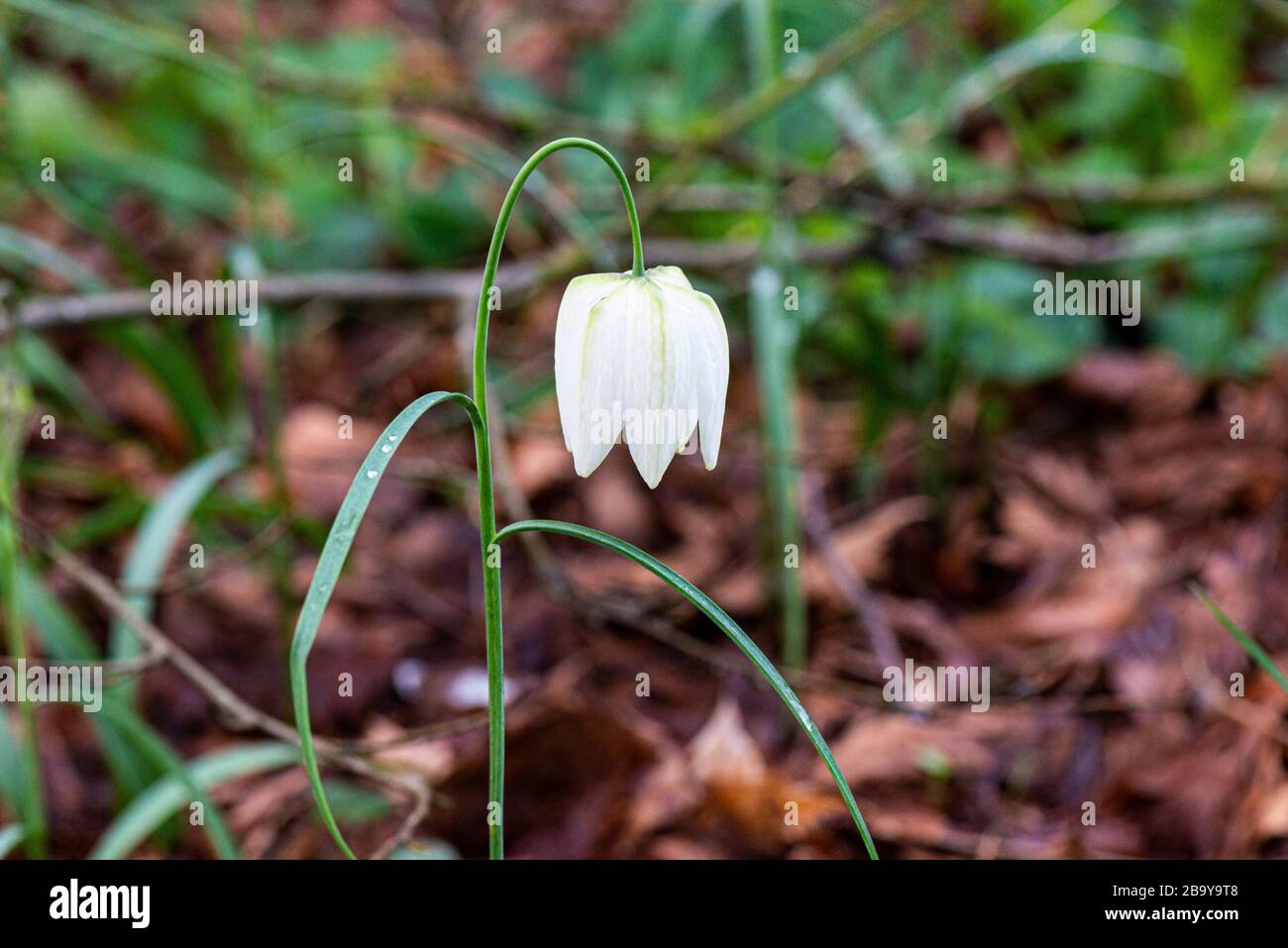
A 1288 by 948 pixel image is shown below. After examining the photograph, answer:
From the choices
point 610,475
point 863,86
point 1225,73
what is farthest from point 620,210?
point 1225,73

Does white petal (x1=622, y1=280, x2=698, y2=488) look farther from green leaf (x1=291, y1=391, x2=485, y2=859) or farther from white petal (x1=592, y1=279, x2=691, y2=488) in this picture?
green leaf (x1=291, y1=391, x2=485, y2=859)

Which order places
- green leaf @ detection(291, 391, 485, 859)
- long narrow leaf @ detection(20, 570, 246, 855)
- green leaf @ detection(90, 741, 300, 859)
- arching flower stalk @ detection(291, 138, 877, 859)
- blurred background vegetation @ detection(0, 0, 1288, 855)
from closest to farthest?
1. green leaf @ detection(291, 391, 485, 859)
2. arching flower stalk @ detection(291, 138, 877, 859)
3. green leaf @ detection(90, 741, 300, 859)
4. long narrow leaf @ detection(20, 570, 246, 855)
5. blurred background vegetation @ detection(0, 0, 1288, 855)

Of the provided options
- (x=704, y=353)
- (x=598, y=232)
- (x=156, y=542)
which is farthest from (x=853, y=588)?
(x=704, y=353)

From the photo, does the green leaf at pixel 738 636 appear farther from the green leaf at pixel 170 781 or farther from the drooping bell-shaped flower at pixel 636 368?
the green leaf at pixel 170 781

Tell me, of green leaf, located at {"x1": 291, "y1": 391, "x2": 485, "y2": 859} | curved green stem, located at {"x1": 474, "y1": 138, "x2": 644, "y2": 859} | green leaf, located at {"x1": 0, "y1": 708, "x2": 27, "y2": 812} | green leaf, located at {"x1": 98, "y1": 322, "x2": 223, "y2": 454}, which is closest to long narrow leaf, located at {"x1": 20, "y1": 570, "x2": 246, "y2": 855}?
green leaf, located at {"x1": 0, "y1": 708, "x2": 27, "y2": 812}

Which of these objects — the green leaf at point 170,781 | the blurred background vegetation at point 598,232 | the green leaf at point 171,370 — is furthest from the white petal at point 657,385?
the green leaf at point 171,370

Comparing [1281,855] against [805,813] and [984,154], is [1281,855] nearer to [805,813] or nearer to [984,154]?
[805,813]
